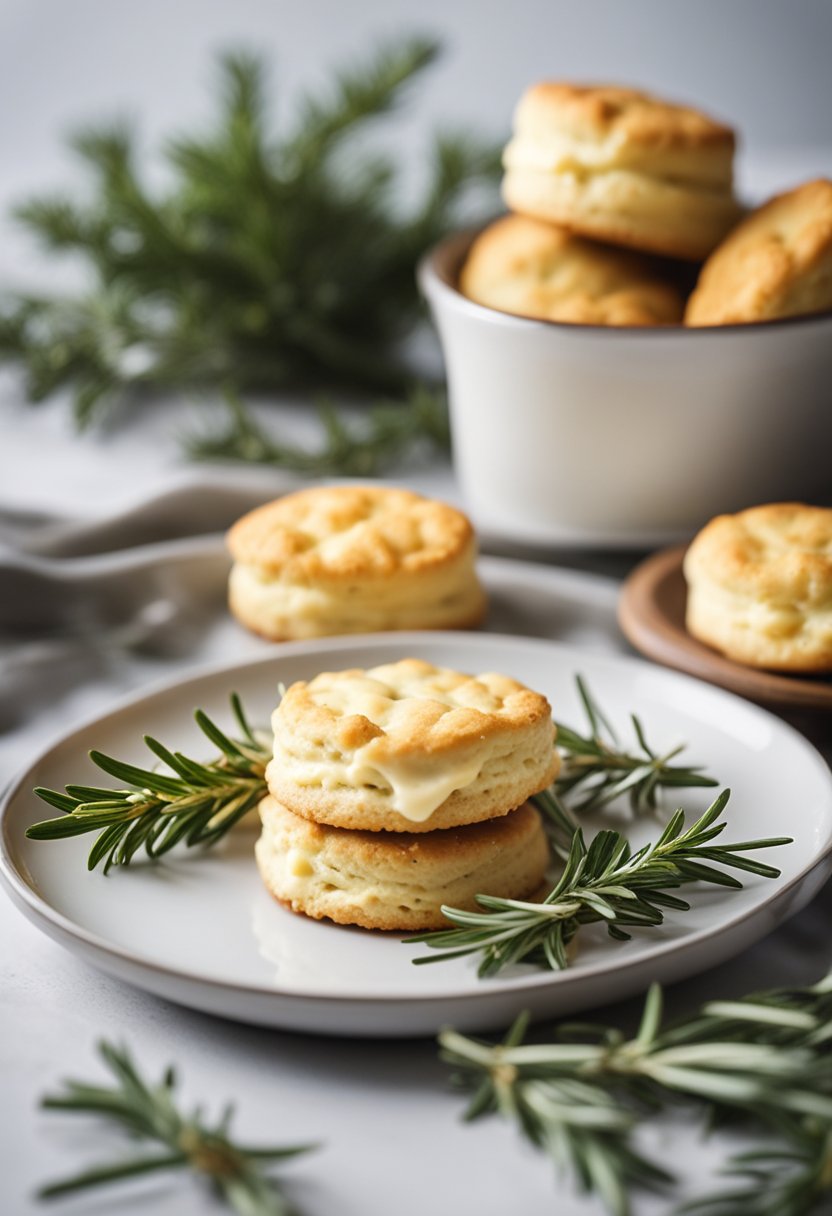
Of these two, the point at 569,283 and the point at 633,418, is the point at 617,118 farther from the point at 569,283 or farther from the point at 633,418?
the point at 633,418

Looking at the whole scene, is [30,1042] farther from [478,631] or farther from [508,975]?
[478,631]

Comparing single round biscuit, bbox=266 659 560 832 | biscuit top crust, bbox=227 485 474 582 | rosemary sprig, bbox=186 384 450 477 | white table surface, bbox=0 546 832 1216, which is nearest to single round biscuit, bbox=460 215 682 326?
biscuit top crust, bbox=227 485 474 582

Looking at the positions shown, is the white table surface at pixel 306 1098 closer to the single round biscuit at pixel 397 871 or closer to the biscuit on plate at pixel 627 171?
the single round biscuit at pixel 397 871

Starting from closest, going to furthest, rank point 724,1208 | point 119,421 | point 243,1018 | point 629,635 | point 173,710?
point 724,1208
point 243,1018
point 173,710
point 629,635
point 119,421

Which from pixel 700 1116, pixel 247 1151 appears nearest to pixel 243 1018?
pixel 247 1151

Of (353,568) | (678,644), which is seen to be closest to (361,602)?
(353,568)

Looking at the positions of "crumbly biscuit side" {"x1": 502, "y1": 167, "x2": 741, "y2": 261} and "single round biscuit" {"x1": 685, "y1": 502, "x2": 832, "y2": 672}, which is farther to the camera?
"crumbly biscuit side" {"x1": 502, "y1": 167, "x2": 741, "y2": 261}

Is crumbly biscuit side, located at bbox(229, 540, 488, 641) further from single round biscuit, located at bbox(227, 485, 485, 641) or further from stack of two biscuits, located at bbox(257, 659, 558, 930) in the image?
stack of two biscuits, located at bbox(257, 659, 558, 930)
